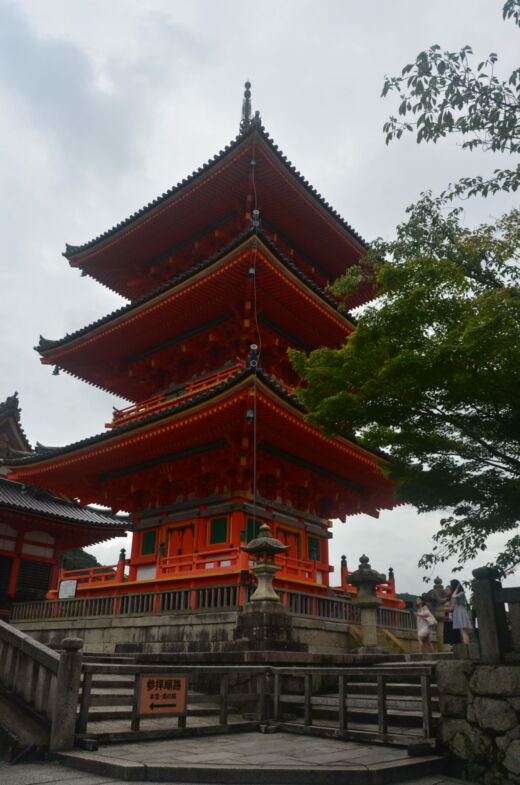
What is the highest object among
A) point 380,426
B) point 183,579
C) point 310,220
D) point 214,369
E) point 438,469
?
point 310,220

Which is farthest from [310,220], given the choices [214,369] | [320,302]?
[214,369]

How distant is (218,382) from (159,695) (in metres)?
10.2

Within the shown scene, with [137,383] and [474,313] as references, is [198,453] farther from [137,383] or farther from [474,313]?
[474,313]

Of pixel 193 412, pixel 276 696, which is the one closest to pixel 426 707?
pixel 276 696

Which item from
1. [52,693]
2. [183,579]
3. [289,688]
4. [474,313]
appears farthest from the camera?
[183,579]

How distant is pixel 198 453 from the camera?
16.6m

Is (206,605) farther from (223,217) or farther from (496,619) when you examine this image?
(223,217)

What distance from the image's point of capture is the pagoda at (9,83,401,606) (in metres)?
15.6

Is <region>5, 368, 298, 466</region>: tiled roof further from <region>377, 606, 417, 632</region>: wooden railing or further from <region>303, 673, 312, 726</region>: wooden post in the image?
→ <region>303, 673, 312, 726</region>: wooden post

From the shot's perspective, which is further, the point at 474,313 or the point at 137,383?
the point at 137,383

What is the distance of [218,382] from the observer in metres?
17.0

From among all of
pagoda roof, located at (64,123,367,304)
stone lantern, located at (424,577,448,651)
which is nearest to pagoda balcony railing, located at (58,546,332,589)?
stone lantern, located at (424,577,448,651)

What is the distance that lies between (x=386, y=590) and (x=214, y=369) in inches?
343

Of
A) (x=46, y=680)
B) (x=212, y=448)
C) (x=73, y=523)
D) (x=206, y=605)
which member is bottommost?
(x=46, y=680)
